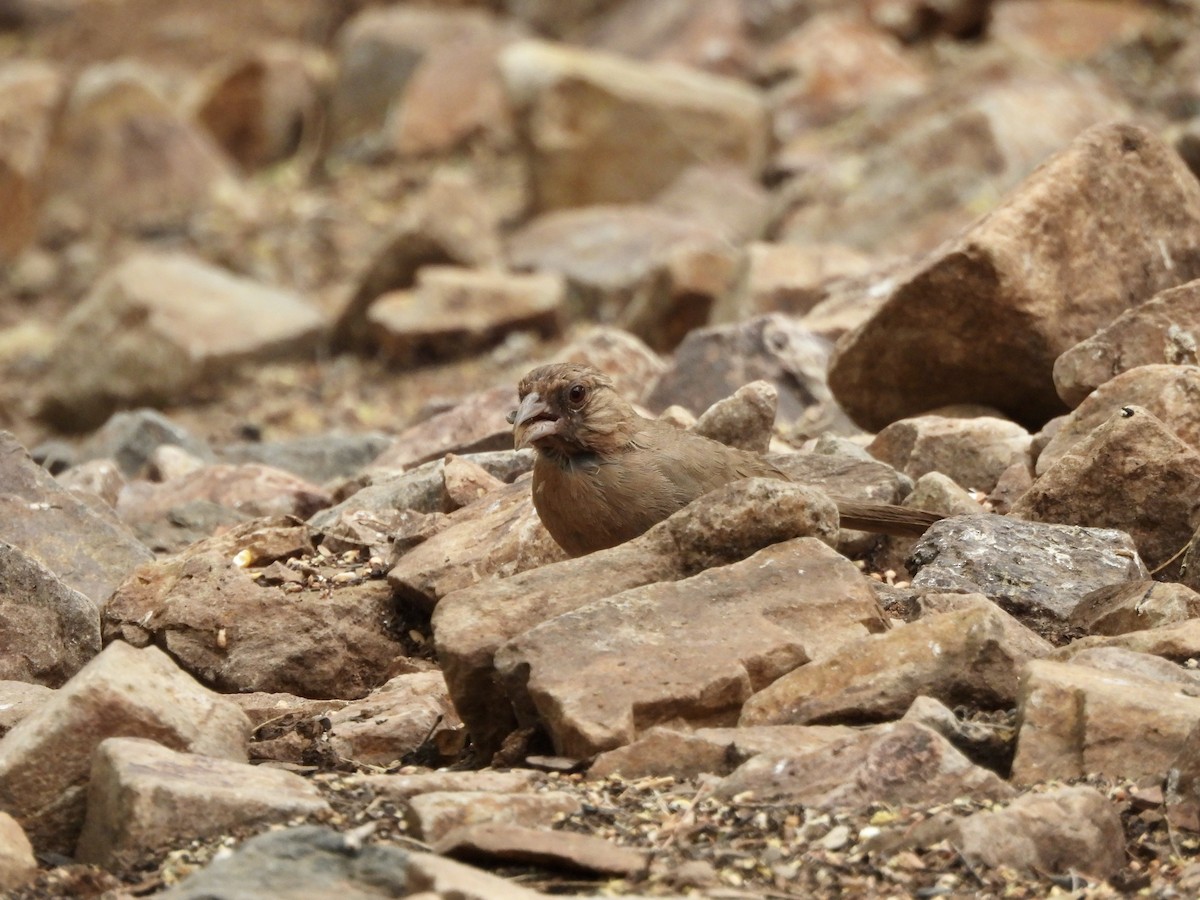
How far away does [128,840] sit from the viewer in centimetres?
362

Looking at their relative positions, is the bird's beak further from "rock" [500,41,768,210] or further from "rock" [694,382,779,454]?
"rock" [500,41,768,210]

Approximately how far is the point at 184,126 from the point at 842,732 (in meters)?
14.5

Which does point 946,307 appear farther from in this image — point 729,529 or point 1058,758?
point 1058,758

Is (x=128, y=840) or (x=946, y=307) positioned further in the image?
(x=946, y=307)

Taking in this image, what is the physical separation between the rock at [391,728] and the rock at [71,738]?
1.48 ft

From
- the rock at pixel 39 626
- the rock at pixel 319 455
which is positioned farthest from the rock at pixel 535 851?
the rock at pixel 319 455

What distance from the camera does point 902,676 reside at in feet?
13.2

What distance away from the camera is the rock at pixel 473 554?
5.20 m

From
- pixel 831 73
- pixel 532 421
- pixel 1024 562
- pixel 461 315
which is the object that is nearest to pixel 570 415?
pixel 532 421

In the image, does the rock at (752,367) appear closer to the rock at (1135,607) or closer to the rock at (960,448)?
the rock at (960,448)

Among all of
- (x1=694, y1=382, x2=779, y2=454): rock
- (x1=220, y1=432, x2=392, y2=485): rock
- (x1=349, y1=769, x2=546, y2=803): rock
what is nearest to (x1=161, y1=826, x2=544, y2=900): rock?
(x1=349, y1=769, x2=546, y2=803): rock

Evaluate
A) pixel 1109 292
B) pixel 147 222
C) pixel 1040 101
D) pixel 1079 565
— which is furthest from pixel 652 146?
pixel 1079 565

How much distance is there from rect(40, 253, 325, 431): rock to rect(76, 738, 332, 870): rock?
8.29 metres

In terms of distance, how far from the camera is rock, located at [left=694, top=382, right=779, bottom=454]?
230 inches
